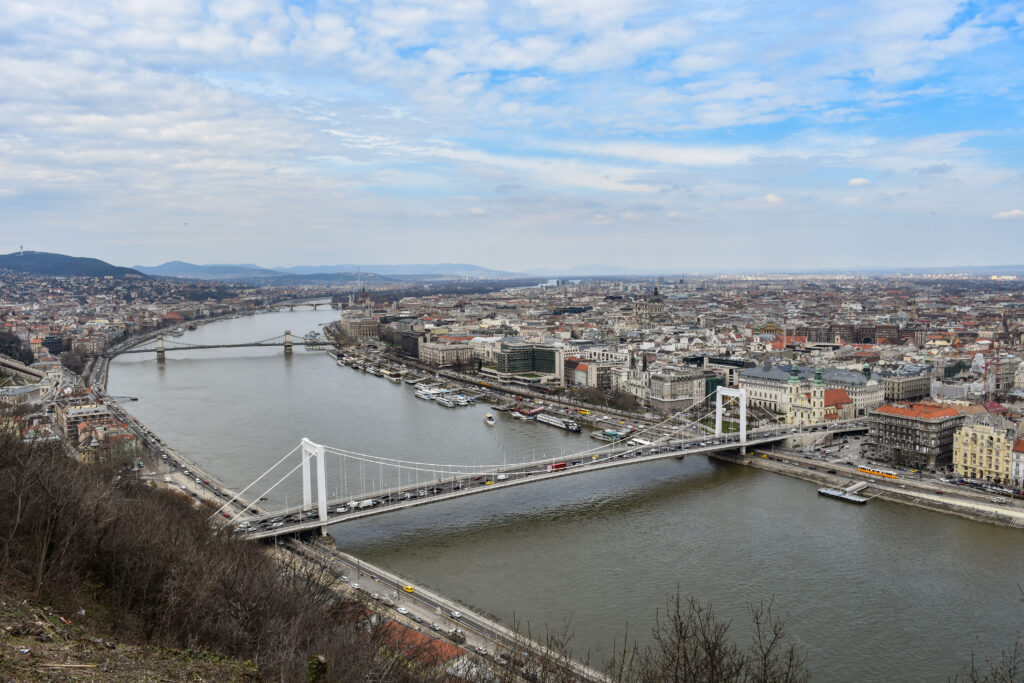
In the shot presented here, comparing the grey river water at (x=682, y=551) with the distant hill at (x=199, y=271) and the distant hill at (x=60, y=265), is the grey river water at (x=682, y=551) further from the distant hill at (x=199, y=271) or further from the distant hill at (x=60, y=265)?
the distant hill at (x=199, y=271)

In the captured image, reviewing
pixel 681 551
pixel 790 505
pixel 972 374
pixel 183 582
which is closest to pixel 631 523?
pixel 681 551

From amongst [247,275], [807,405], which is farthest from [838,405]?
[247,275]

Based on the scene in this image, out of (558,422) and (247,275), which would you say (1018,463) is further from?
(247,275)

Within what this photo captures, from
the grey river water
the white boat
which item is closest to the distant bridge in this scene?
the grey river water

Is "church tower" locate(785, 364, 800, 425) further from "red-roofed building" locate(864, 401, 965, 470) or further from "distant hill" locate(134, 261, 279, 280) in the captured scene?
"distant hill" locate(134, 261, 279, 280)

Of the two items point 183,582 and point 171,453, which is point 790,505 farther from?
point 171,453
